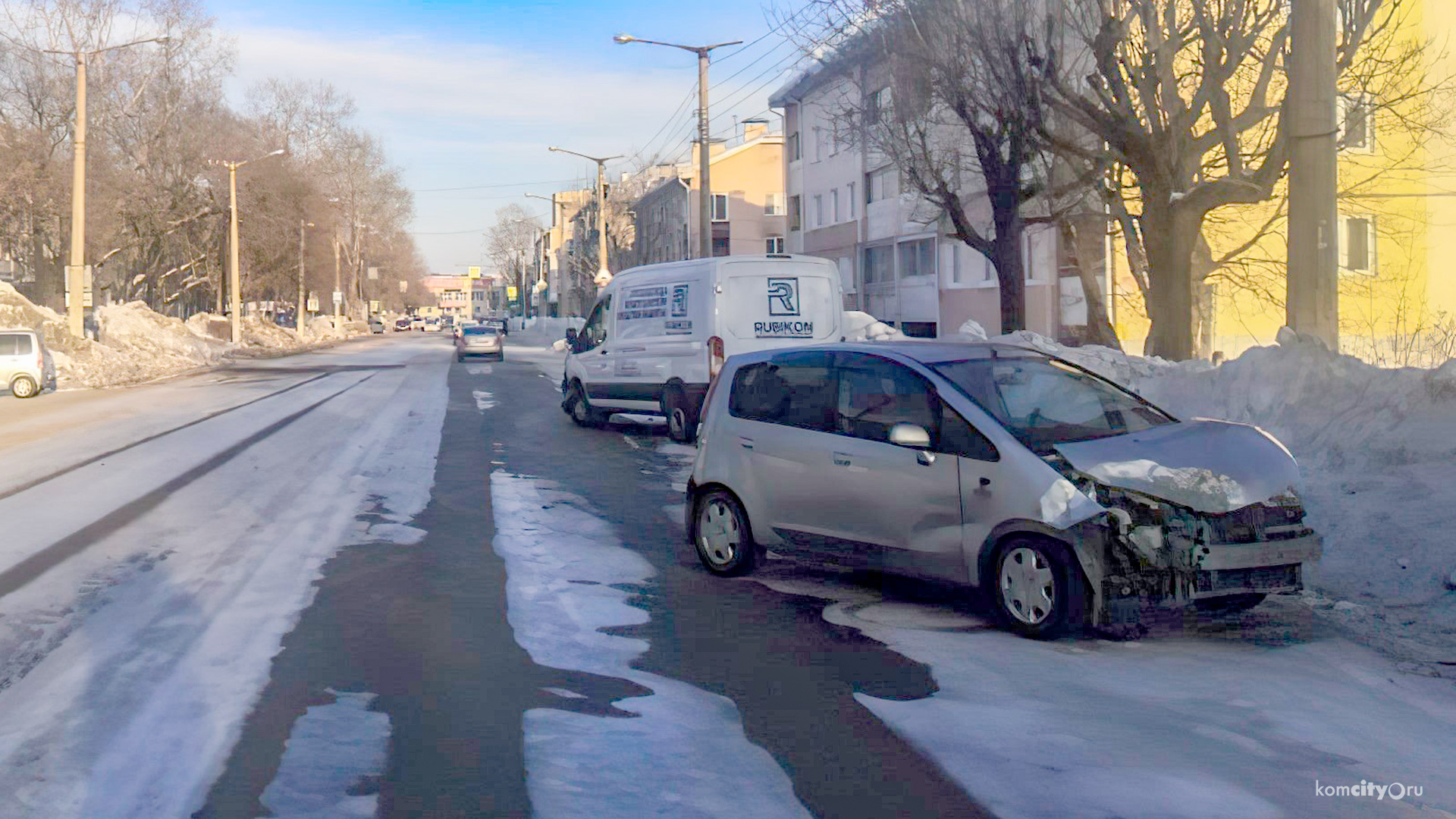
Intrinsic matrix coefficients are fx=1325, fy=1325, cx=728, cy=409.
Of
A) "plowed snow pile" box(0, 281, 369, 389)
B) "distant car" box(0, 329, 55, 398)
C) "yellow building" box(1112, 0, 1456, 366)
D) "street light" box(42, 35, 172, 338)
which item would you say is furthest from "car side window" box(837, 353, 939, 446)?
"street light" box(42, 35, 172, 338)

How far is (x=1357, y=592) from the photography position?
7738mm

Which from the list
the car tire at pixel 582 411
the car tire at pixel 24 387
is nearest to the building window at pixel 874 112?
the car tire at pixel 582 411

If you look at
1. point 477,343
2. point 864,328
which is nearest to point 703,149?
point 864,328

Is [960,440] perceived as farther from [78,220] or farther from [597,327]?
[78,220]

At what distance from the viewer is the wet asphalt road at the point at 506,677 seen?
4.70 m

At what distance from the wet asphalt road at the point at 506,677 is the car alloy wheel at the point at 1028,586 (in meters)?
0.76

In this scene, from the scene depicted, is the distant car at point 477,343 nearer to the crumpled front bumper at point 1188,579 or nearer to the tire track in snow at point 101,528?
the tire track in snow at point 101,528

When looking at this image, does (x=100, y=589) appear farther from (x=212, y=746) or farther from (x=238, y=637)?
(x=212, y=746)

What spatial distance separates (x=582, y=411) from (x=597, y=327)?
141 centimetres

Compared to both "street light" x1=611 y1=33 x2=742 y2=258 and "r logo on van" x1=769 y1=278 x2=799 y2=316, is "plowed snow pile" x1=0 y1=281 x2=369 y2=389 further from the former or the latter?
"r logo on van" x1=769 y1=278 x2=799 y2=316

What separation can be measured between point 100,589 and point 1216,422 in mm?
6741

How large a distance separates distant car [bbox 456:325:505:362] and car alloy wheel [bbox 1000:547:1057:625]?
136ft

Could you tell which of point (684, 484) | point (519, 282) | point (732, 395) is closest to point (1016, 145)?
point (684, 484)

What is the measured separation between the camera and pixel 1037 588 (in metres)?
6.83
